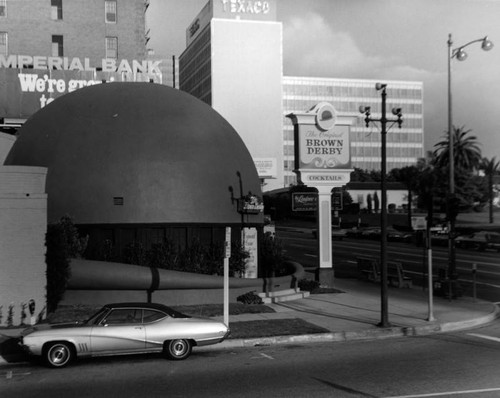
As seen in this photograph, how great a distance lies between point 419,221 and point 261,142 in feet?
389

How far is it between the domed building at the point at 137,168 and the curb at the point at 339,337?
9.73 m

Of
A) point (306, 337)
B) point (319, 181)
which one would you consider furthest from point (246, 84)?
point (306, 337)

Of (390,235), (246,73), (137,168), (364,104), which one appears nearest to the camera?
(137,168)

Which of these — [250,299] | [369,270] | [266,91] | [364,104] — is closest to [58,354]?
[250,299]

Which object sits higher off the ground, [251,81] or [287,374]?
[251,81]

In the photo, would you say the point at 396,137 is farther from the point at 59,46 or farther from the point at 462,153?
the point at 59,46

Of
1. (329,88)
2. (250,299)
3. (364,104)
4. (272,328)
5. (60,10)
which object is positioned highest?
(329,88)

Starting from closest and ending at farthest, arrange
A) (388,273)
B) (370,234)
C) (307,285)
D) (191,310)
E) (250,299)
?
1. (191,310)
2. (250,299)
3. (307,285)
4. (388,273)
5. (370,234)

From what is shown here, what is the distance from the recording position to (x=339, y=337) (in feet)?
59.3

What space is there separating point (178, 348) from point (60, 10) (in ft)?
194

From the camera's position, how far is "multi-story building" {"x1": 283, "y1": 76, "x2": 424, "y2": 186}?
151m

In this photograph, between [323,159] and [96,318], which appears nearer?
[96,318]

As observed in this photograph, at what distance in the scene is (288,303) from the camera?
24766mm

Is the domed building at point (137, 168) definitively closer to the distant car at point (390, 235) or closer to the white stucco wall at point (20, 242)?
the white stucco wall at point (20, 242)
